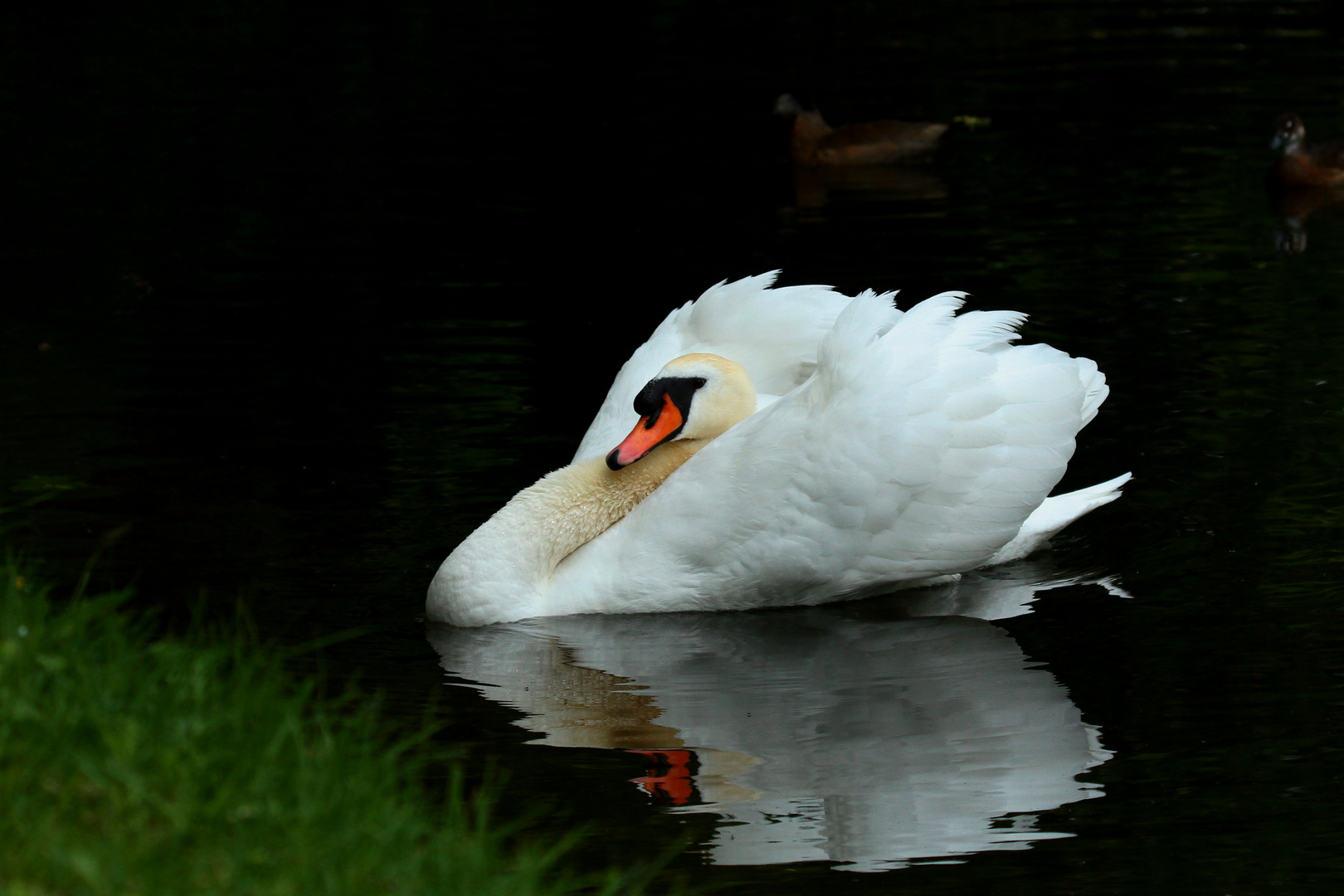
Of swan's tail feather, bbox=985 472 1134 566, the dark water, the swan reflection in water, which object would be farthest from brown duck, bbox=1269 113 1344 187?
the swan reflection in water

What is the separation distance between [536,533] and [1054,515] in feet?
6.46

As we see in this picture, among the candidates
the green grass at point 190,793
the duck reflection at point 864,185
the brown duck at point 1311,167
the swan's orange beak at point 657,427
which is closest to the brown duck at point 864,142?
the duck reflection at point 864,185

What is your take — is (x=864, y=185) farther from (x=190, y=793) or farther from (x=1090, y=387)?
(x=190, y=793)

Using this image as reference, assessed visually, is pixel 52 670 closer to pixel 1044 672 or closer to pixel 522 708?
pixel 522 708

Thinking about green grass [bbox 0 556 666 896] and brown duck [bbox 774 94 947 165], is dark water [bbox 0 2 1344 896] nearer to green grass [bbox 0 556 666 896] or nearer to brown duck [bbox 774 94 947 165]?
brown duck [bbox 774 94 947 165]

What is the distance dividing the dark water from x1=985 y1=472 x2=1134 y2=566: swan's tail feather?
0.40 feet

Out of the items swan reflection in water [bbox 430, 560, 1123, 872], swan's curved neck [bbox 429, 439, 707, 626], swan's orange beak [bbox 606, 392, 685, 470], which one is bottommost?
swan reflection in water [bbox 430, 560, 1123, 872]

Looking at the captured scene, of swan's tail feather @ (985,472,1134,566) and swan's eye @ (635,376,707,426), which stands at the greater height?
swan's eye @ (635,376,707,426)

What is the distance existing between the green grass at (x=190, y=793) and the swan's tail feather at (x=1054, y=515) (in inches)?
129

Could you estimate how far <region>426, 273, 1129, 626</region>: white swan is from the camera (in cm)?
627

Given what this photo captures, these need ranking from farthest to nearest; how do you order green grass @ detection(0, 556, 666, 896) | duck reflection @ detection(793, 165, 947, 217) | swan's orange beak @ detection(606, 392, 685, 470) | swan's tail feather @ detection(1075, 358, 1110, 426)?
duck reflection @ detection(793, 165, 947, 217), swan's tail feather @ detection(1075, 358, 1110, 426), swan's orange beak @ detection(606, 392, 685, 470), green grass @ detection(0, 556, 666, 896)

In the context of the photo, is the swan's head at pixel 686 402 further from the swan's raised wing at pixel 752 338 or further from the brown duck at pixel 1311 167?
the brown duck at pixel 1311 167

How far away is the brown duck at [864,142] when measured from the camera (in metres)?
15.3

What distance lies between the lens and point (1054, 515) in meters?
7.08
